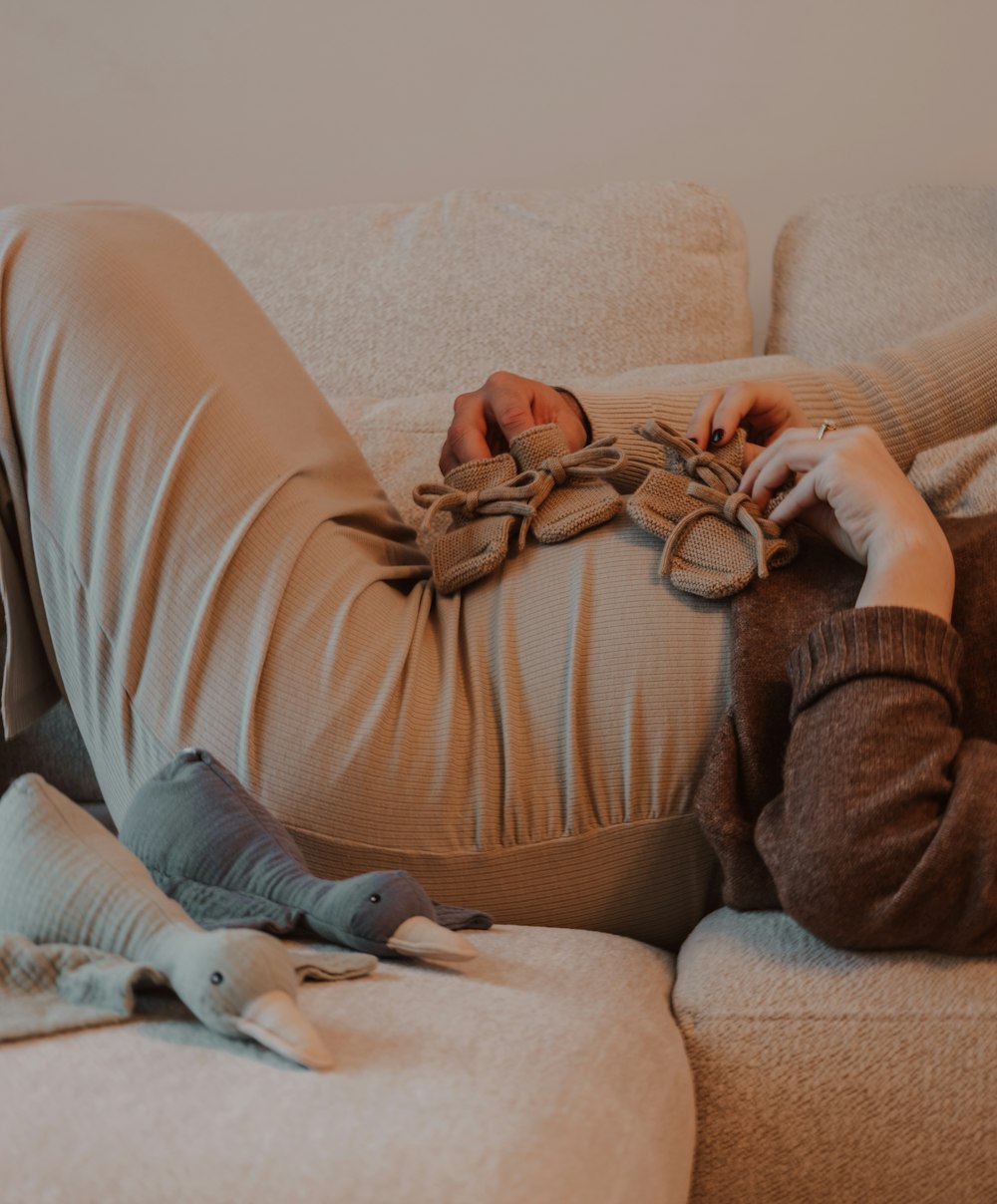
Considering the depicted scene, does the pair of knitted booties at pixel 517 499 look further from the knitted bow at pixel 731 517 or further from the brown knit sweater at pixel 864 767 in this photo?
the brown knit sweater at pixel 864 767

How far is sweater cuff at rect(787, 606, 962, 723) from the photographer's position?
747mm

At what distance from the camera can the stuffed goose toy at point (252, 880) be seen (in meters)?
0.70

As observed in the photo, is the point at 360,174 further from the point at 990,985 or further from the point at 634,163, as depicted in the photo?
the point at 990,985

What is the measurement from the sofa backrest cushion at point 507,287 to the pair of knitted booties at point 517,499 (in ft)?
1.29

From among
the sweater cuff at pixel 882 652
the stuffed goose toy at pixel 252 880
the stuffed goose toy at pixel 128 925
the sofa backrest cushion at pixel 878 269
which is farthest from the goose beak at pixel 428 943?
the sofa backrest cushion at pixel 878 269

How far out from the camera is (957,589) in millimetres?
831

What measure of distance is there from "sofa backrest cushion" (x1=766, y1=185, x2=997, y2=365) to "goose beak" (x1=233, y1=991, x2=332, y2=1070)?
111cm

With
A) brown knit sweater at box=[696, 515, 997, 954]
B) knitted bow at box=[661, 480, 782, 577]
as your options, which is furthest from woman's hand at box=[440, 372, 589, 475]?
brown knit sweater at box=[696, 515, 997, 954]

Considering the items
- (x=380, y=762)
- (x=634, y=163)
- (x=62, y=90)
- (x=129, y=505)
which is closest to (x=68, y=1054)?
(x=380, y=762)

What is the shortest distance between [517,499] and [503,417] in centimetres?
14

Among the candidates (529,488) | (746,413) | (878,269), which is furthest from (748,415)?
(878,269)

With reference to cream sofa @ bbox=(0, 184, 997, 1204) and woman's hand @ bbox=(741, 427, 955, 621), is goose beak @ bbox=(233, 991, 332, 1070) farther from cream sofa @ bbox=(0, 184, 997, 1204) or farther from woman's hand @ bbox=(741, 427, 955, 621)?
woman's hand @ bbox=(741, 427, 955, 621)

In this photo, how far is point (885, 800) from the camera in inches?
27.8

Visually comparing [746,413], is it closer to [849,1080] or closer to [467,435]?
[467,435]
